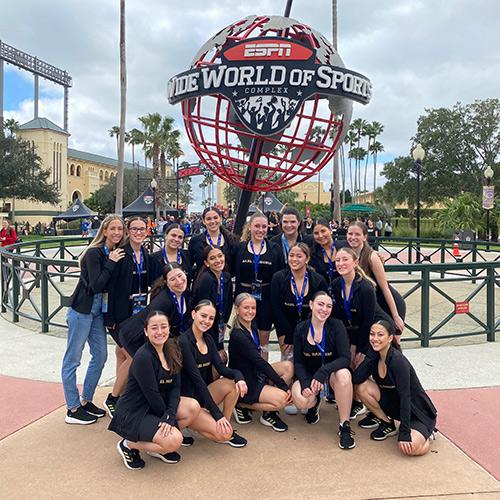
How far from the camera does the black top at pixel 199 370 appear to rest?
3.43m

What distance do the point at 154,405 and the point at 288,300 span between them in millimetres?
1499

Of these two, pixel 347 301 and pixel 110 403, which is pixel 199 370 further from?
pixel 347 301

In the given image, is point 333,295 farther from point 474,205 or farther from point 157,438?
point 474,205

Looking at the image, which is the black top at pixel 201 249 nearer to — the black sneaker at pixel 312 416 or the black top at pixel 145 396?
the black top at pixel 145 396

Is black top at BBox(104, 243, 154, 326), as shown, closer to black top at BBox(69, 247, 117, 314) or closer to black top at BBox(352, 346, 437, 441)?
black top at BBox(69, 247, 117, 314)

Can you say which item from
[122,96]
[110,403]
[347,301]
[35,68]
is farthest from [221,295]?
[35,68]

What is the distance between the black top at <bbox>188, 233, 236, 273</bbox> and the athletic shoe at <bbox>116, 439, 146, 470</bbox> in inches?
67.6

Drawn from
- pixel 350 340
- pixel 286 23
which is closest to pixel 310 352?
pixel 350 340

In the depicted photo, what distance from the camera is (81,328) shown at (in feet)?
12.8

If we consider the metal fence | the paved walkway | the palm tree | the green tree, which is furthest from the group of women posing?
the green tree

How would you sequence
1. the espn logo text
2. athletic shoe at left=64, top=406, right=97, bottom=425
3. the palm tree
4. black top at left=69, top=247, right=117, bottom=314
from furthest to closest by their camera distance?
1. the palm tree
2. the espn logo text
3. athletic shoe at left=64, top=406, right=97, bottom=425
4. black top at left=69, top=247, right=117, bottom=314

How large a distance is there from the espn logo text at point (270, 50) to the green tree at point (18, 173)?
39.0 metres

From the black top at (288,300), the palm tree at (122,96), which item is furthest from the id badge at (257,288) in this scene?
the palm tree at (122,96)

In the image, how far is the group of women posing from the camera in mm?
3303
